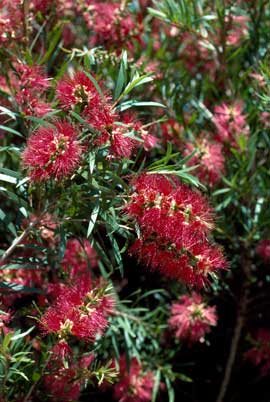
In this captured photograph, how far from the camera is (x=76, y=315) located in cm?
140

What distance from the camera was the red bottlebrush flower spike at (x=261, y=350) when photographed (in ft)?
6.85

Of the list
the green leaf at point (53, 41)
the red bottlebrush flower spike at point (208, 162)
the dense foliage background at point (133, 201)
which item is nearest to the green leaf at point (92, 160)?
the dense foliage background at point (133, 201)

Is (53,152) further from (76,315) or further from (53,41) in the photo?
(53,41)

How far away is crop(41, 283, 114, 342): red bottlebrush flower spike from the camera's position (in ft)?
4.54

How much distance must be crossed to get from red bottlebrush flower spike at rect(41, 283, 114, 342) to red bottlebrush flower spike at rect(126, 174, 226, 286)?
133 mm

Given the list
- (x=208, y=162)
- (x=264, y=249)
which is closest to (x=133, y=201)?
(x=208, y=162)

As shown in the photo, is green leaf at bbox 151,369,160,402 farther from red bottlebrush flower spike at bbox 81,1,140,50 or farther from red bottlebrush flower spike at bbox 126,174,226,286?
red bottlebrush flower spike at bbox 81,1,140,50

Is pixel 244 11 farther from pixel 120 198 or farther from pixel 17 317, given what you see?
pixel 17 317

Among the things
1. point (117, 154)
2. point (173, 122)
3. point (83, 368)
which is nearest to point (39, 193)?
point (117, 154)

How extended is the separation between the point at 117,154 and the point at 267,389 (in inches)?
49.8

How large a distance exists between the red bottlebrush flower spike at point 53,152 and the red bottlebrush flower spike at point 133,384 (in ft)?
2.67

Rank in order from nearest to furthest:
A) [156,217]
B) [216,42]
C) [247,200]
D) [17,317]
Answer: [156,217] → [17,317] → [247,200] → [216,42]

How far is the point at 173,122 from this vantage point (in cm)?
210

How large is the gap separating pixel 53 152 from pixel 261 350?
1.08m
